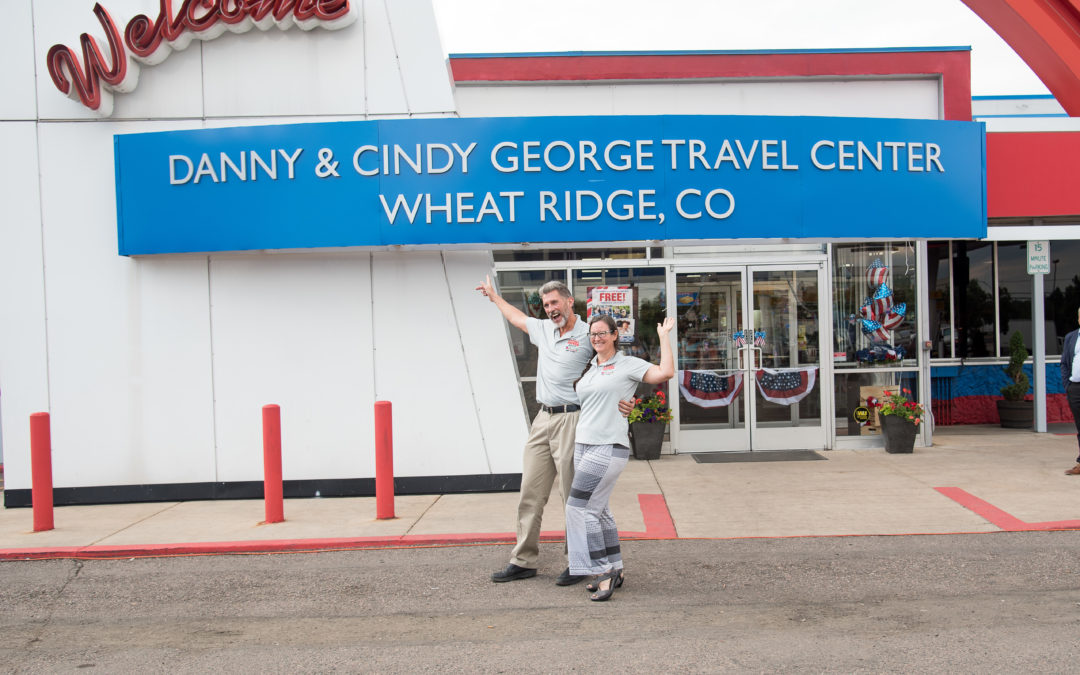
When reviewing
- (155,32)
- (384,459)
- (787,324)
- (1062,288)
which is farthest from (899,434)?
(155,32)

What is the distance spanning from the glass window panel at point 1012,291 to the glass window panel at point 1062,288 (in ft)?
1.42

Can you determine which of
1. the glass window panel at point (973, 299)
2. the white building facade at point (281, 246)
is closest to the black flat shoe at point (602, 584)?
the white building facade at point (281, 246)

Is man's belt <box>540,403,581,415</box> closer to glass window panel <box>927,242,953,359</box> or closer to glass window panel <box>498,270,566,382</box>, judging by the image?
glass window panel <box>498,270,566,382</box>

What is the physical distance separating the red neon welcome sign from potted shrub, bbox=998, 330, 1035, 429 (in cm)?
1030

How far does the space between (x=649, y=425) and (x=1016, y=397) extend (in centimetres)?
592

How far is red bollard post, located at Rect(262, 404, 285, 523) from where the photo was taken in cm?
650

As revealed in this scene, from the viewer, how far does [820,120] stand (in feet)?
25.2

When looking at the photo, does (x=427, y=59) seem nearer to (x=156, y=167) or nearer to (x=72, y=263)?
(x=156, y=167)

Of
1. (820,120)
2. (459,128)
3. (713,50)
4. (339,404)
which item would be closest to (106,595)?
(339,404)

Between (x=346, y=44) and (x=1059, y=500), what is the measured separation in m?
7.87

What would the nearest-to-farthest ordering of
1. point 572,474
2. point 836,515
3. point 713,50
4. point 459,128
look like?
point 572,474 < point 836,515 < point 459,128 < point 713,50

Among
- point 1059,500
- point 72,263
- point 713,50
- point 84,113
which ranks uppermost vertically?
point 713,50

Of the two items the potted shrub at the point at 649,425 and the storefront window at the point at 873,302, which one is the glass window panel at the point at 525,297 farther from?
the storefront window at the point at 873,302

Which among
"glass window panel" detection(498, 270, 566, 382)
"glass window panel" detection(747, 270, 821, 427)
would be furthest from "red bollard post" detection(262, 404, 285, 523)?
"glass window panel" detection(747, 270, 821, 427)
